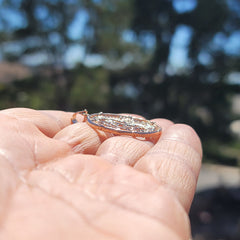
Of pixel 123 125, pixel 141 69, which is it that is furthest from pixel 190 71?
pixel 123 125

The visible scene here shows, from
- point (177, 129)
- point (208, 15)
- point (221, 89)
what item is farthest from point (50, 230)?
point (208, 15)

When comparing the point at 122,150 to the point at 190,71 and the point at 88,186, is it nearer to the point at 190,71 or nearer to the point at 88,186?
the point at 88,186

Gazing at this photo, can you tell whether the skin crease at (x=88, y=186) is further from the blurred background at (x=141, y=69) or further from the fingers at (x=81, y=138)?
the blurred background at (x=141, y=69)

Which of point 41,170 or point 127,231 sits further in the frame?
point 41,170

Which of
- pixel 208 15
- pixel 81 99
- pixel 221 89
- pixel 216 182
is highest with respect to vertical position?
pixel 208 15

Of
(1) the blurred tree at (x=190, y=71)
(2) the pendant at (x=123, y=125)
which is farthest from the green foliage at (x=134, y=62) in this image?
(2) the pendant at (x=123, y=125)

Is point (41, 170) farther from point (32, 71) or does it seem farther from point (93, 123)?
point (32, 71)
